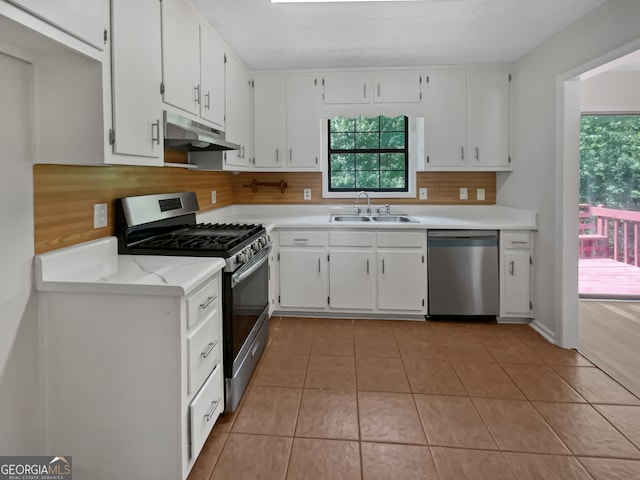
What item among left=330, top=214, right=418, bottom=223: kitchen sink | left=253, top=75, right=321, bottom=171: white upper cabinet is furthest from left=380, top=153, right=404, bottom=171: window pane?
left=253, top=75, right=321, bottom=171: white upper cabinet

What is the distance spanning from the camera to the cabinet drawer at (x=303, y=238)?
3600 mm

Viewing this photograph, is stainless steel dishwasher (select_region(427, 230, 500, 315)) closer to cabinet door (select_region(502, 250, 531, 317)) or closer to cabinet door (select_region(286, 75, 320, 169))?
cabinet door (select_region(502, 250, 531, 317))

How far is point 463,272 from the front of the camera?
3.50m

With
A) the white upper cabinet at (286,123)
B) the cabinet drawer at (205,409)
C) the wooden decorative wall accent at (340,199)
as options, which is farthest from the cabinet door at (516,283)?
the cabinet drawer at (205,409)

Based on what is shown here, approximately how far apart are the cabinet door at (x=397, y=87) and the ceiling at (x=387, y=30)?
0.42 ft

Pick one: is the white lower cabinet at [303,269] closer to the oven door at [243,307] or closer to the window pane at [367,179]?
the oven door at [243,307]

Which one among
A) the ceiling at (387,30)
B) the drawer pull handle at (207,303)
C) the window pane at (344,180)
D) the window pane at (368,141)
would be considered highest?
the ceiling at (387,30)

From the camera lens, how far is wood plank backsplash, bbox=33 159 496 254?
1.69 meters

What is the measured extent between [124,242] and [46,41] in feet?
3.45

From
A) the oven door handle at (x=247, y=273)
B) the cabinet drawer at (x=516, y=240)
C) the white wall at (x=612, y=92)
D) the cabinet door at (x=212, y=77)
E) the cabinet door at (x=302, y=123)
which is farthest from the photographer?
the white wall at (x=612, y=92)

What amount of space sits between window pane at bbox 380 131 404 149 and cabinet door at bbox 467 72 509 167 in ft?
2.38

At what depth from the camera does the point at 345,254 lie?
3590mm

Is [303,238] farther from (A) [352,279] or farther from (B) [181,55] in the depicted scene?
(B) [181,55]

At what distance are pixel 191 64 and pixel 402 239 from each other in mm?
2135
